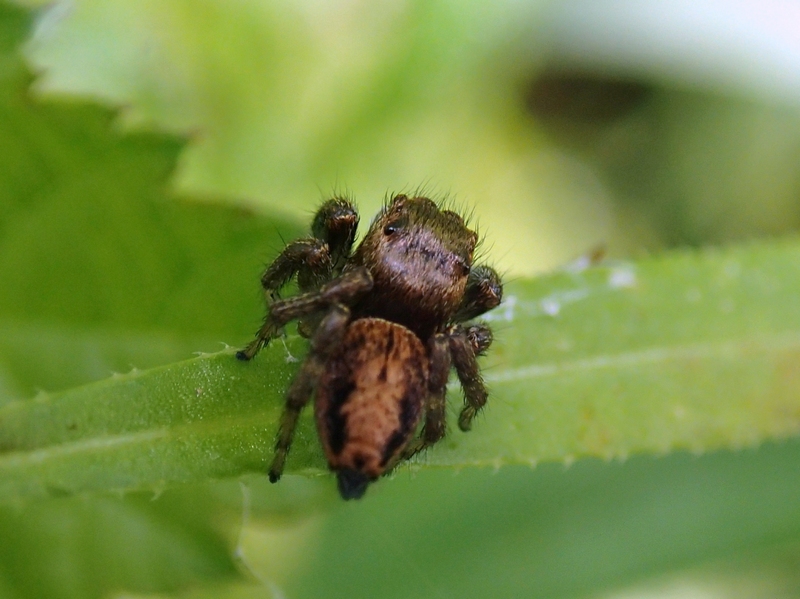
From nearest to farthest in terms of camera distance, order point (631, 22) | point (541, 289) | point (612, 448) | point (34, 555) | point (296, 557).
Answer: point (34, 555), point (612, 448), point (541, 289), point (296, 557), point (631, 22)

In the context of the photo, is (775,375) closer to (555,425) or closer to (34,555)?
(555,425)

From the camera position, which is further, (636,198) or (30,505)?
(636,198)

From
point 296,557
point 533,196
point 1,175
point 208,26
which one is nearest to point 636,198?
point 533,196

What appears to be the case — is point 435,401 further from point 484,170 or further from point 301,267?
point 484,170

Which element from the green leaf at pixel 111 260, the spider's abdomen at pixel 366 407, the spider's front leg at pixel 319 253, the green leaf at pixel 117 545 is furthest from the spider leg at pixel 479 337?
the green leaf at pixel 117 545

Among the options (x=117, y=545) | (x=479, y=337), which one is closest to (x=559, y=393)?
(x=479, y=337)

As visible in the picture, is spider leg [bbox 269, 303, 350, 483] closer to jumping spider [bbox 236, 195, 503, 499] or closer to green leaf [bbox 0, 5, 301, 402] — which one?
jumping spider [bbox 236, 195, 503, 499]

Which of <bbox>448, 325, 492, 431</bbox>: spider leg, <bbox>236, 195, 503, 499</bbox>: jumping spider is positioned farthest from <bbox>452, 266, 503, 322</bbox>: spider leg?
<bbox>448, 325, 492, 431</bbox>: spider leg
